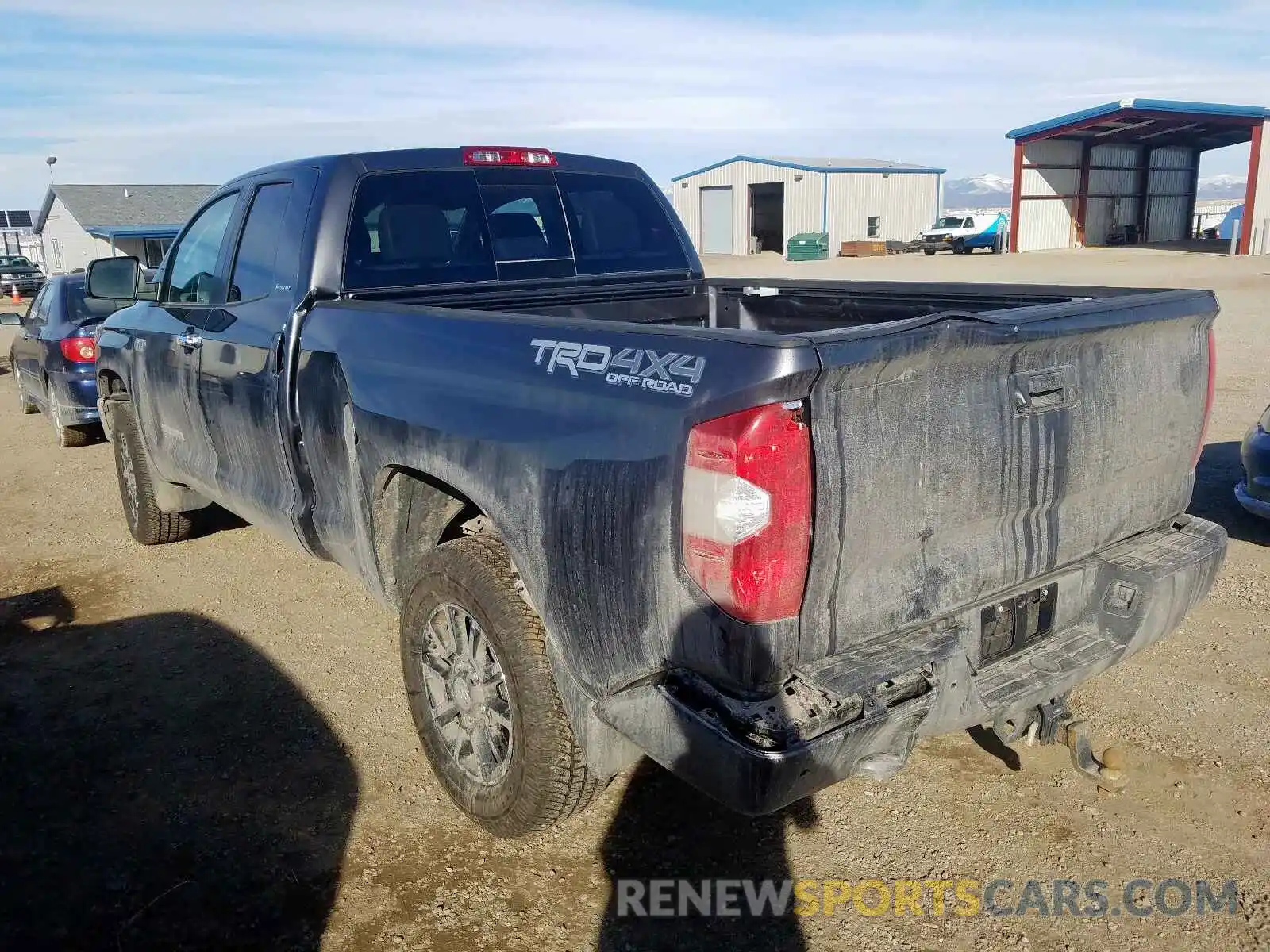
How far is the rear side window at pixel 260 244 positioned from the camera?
4129 mm

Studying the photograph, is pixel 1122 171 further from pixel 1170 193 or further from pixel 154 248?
pixel 154 248

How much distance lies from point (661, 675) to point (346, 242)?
231 centimetres

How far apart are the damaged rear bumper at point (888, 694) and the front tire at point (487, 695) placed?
273 mm

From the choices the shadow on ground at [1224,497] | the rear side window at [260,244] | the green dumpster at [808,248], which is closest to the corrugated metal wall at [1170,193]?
the green dumpster at [808,248]

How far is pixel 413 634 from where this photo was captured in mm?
3350

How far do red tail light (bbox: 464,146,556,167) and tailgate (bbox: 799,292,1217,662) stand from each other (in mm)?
2568

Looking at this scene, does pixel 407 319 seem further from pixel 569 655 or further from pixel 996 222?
pixel 996 222

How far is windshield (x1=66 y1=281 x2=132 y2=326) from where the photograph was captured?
925 cm

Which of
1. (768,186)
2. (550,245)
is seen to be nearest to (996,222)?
(768,186)

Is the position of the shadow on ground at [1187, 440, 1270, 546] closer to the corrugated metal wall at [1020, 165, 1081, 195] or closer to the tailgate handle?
the tailgate handle

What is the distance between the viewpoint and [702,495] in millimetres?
2197

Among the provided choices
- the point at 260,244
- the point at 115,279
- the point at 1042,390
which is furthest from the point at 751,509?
the point at 115,279

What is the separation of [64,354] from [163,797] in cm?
675

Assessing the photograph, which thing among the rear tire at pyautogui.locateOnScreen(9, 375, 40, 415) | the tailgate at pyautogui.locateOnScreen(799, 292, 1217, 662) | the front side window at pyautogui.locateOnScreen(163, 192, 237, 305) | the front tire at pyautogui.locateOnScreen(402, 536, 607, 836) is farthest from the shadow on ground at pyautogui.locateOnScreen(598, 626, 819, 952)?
the rear tire at pyautogui.locateOnScreen(9, 375, 40, 415)
